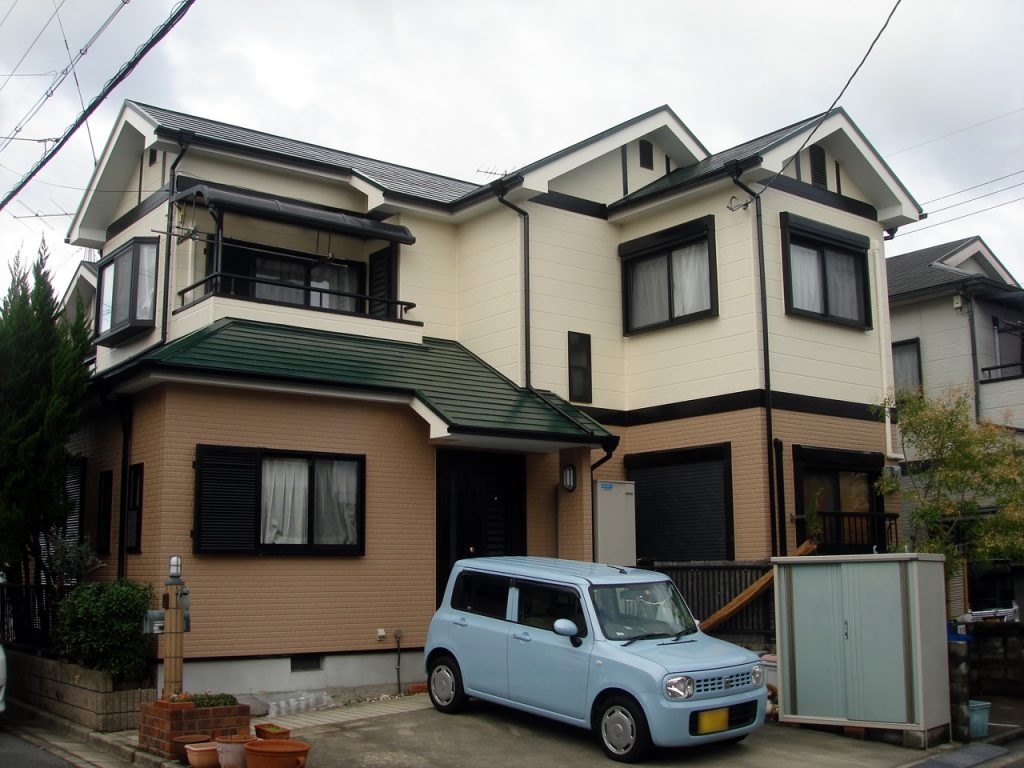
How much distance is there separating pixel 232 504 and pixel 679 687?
19.5 feet

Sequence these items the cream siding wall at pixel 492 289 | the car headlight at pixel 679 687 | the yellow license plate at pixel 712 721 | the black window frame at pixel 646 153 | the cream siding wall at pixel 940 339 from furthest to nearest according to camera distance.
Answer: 1. the cream siding wall at pixel 940 339
2. the black window frame at pixel 646 153
3. the cream siding wall at pixel 492 289
4. the yellow license plate at pixel 712 721
5. the car headlight at pixel 679 687

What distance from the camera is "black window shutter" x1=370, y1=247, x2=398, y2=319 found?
16328mm

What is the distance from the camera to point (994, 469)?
42.4 ft

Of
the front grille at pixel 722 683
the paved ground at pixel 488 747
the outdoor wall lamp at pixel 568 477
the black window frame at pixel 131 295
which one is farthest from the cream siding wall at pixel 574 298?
the front grille at pixel 722 683

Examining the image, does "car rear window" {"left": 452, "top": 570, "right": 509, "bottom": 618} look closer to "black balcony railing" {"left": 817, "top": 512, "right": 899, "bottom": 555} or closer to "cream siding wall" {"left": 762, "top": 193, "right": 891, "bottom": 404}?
"black balcony railing" {"left": 817, "top": 512, "right": 899, "bottom": 555}

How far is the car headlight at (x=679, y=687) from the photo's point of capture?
9.18 m

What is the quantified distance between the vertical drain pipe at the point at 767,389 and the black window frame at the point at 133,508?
27.9 ft

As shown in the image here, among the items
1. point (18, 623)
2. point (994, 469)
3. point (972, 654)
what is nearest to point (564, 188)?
point (994, 469)

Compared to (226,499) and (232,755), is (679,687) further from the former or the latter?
(226,499)

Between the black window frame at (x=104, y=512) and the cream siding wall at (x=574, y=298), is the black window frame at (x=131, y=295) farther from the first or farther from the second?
the cream siding wall at (x=574, y=298)

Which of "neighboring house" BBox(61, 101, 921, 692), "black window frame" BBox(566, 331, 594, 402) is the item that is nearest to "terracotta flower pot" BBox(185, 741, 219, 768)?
"neighboring house" BBox(61, 101, 921, 692)

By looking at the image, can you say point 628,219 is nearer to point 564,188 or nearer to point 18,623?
point 564,188

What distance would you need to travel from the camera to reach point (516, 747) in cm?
988

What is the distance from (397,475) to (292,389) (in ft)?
6.42
